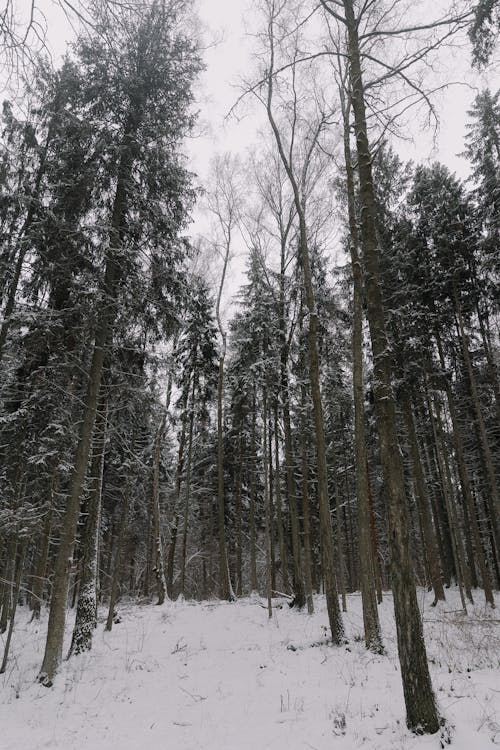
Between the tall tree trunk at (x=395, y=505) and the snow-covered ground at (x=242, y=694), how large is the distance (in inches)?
12.6

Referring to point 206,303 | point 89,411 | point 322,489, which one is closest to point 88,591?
point 89,411

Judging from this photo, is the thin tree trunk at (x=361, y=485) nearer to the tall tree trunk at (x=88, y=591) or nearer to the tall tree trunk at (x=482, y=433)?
the tall tree trunk at (x=88, y=591)

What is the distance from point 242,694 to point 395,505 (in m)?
4.56

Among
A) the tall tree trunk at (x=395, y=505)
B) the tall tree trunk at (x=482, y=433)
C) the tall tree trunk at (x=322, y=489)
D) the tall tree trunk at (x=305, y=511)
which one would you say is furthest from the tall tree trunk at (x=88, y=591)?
the tall tree trunk at (x=482, y=433)

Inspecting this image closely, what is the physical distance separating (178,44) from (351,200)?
20.0 ft

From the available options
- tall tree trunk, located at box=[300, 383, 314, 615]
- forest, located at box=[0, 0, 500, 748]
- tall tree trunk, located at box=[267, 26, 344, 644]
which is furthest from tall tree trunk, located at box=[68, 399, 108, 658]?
tall tree trunk, located at box=[300, 383, 314, 615]

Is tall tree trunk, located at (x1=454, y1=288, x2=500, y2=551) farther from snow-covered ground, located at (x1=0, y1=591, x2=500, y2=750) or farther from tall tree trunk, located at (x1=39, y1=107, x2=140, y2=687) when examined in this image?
tall tree trunk, located at (x1=39, y1=107, x2=140, y2=687)

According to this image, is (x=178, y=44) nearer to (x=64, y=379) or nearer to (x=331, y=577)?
(x=64, y=379)

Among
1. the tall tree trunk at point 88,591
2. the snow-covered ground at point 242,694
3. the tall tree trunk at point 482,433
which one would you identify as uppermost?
the tall tree trunk at point 482,433

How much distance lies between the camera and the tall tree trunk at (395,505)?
15.2ft

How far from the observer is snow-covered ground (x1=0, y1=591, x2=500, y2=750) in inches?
198

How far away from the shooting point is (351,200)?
11.3 meters

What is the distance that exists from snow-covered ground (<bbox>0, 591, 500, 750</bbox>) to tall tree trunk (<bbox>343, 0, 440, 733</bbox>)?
32 cm

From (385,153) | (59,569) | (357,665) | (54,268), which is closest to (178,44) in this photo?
(54,268)
